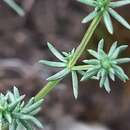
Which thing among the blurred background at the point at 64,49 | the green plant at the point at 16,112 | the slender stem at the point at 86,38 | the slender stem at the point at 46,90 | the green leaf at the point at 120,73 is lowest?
the green plant at the point at 16,112

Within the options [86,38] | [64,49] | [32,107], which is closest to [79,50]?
[86,38]

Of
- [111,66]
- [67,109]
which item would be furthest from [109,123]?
[111,66]

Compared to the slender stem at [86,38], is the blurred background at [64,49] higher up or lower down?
higher up

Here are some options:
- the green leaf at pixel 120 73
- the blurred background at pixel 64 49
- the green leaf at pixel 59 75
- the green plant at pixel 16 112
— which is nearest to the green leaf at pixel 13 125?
the green plant at pixel 16 112

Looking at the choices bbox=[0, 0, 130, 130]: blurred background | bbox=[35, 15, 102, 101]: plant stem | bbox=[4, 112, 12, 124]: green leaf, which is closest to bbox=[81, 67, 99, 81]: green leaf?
bbox=[35, 15, 102, 101]: plant stem

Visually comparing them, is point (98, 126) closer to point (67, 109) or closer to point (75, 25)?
point (67, 109)

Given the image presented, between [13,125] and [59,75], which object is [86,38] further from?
[13,125]

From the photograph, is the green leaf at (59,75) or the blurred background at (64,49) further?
the blurred background at (64,49)

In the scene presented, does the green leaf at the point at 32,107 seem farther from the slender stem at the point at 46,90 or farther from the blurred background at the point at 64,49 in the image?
the blurred background at the point at 64,49

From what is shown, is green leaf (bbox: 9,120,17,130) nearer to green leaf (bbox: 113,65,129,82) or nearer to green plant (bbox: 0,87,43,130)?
green plant (bbox: 0,87,43,130)
